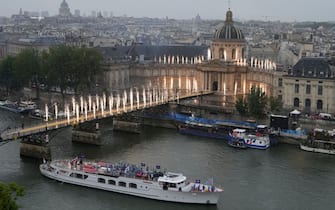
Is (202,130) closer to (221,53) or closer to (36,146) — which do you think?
(36,146)

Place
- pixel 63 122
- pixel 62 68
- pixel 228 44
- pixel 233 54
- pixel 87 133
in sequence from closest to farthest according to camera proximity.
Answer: pixel 63 122 → pixel 87 133 → pixel 62 68 → pixel 228 44 → pixel 233 54

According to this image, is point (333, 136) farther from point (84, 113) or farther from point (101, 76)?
point (101, 76)

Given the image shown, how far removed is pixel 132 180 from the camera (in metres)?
31.0

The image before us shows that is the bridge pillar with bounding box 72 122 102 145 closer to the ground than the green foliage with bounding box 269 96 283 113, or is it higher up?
closer to the ground

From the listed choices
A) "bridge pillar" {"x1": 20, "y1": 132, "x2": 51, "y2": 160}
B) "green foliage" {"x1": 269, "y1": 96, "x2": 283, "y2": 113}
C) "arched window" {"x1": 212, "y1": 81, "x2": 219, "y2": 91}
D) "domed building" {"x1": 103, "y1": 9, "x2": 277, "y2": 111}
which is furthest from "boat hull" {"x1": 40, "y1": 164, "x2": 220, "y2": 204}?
"arched window" {"x1": 212, "y1": 81, "x2": 219, "y2": 91}

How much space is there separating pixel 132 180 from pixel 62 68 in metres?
26.7

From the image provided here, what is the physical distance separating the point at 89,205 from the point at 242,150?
14.0m

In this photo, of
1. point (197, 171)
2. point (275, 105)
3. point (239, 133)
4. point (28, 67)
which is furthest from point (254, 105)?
point (28, 67)

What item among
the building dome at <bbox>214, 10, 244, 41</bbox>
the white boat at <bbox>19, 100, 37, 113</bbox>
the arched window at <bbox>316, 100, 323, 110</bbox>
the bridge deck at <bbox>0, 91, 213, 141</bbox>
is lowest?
the white boat at <bbox>19, 100, 37, 113</bbox>

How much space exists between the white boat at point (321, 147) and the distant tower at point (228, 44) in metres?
22.2

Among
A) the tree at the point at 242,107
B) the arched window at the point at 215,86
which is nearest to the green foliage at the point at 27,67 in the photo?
the arched window at the point at 215,86

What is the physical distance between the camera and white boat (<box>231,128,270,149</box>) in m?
40.6

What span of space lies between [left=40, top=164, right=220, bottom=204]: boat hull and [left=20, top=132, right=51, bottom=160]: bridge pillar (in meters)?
2.89

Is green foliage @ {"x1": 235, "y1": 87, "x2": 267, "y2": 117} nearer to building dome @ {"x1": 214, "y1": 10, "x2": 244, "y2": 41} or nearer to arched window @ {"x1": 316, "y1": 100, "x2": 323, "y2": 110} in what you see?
arched window @ {"x1": 316, "y1": 100, "x2": 323, "y2": 110}
